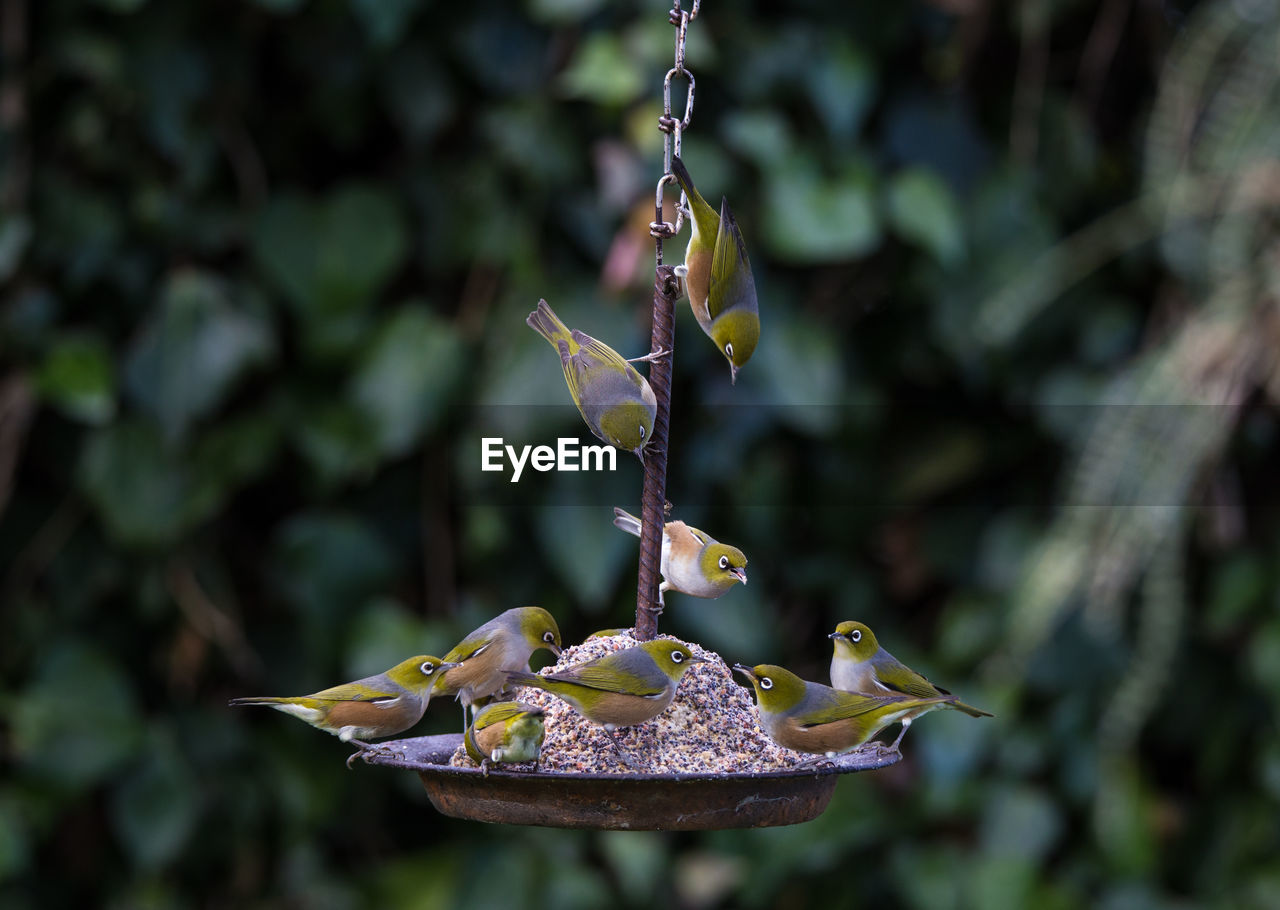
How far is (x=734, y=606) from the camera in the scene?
10.0ft

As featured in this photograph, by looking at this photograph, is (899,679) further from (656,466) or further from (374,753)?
(374,753)

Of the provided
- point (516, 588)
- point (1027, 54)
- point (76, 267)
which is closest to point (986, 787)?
point (516, 588)

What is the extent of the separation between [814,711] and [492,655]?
0.38 meters

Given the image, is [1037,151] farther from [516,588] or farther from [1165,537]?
[516,588]

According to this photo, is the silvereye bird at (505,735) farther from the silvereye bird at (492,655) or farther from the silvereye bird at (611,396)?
the silvereye bird at (611,396)

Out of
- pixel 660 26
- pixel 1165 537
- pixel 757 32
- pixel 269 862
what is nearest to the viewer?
pixel 1165 537

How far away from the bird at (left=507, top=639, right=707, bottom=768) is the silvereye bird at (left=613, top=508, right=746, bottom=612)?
14 centimetres

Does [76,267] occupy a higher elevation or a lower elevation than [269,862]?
higher

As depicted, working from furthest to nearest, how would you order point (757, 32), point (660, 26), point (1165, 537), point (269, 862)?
1. point (269, 862)
2. point (757, 32)
3. point (660, 26)
4. point (1165, 537)

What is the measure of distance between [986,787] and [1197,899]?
1.89 feet

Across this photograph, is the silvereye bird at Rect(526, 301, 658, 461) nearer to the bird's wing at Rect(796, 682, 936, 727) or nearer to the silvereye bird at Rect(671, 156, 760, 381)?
the silvereye bird at Rect(671, 156, 760, 381)

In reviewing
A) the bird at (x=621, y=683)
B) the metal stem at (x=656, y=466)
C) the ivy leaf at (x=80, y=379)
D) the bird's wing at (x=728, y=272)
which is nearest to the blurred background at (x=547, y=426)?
the ivy leaf at (x=80, y=379)

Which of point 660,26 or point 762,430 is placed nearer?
point 660,26

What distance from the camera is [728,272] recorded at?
1614 millimetres
